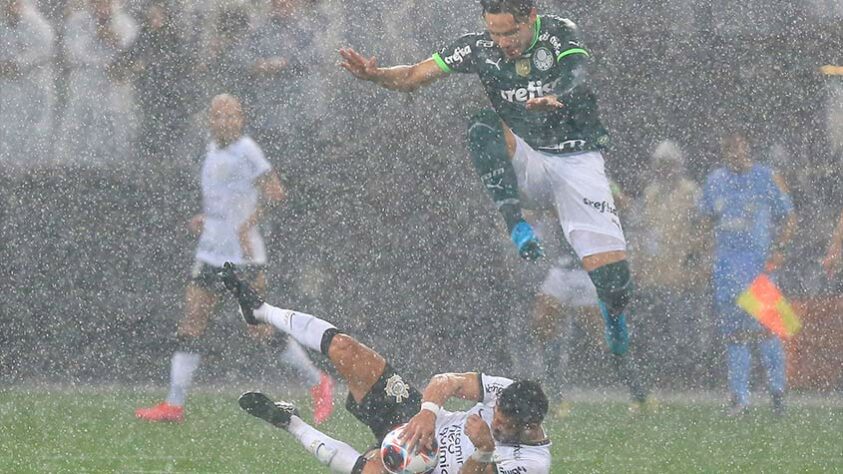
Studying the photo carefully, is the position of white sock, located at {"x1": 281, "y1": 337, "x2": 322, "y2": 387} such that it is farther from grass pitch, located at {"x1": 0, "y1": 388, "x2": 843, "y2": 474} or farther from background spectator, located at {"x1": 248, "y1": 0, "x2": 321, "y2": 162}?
background spectator, located at {"x1": 248, "y1": 0, "x2": 321, "y2": 162}

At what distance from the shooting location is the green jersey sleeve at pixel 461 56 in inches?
393

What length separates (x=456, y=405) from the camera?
45.2 feet

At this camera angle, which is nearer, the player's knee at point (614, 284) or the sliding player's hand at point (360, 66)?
the sliding player's hand at point (360, 66)

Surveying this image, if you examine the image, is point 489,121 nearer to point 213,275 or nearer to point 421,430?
point 421,430

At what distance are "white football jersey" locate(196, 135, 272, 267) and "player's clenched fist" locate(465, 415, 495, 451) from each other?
4179mm

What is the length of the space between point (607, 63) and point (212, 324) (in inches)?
123

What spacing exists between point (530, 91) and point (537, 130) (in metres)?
0.30

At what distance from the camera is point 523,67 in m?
9.89

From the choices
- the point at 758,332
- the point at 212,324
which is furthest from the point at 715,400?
the point at 212,324

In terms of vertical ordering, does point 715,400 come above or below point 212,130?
below

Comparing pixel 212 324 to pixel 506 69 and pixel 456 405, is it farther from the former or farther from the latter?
pixel 506 69

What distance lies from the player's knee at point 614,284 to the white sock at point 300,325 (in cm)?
126

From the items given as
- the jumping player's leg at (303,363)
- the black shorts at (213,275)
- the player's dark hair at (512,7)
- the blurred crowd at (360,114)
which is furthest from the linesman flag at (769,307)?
the player's dark hair at (512,7)

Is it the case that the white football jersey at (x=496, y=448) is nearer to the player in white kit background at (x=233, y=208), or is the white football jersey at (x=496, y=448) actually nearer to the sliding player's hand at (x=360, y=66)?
the sliding player's hand at (x=360, y=66)
